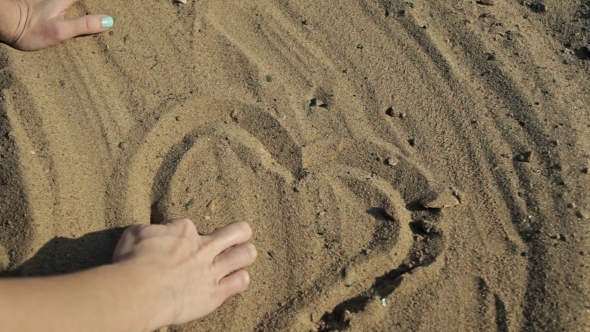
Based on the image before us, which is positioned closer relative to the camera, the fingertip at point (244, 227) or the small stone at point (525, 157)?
the fingertip at point (244, 227)

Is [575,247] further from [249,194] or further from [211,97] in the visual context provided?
[211,97]

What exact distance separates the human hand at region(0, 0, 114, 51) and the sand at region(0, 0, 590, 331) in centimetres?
6

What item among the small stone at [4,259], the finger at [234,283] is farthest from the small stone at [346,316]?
the small stone at [4,259]

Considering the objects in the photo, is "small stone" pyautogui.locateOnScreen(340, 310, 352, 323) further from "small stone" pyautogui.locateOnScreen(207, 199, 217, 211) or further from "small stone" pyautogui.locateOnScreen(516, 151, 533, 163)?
"small stone" pyautogui.locateOnScreen(516, 151, 533, 163)

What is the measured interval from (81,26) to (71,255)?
113cm

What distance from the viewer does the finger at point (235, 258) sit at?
225 centimetres

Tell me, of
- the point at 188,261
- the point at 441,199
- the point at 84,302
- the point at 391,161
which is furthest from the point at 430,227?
the point at 84,302

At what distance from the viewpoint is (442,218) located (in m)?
2.43

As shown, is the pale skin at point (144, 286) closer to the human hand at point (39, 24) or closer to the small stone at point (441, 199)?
the small stone at point (441, 199)

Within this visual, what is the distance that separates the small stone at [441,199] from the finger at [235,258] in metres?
0.67

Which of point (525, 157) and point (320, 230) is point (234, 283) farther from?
point (525, 157)

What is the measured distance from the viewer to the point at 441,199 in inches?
97.3

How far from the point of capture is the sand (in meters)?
2.25

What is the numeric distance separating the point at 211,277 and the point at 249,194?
0.42m
